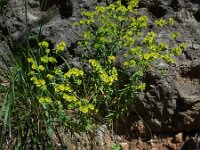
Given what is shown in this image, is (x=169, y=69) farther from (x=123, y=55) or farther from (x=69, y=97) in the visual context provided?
(x=69, y=97)

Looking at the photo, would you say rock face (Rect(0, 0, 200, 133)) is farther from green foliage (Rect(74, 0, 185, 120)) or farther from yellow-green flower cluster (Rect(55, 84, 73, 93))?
Result: yellow-green flower cluster (Rect(55, 84, 73, 93))

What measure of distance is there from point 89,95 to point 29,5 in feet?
4.61

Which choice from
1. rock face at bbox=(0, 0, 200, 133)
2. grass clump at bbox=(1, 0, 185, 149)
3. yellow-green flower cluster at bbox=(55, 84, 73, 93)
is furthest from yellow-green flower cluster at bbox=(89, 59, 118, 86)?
rock face at bbox=(0, 0, 200, 133)

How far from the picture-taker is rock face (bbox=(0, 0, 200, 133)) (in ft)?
10.9

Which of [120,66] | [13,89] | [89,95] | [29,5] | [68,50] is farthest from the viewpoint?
[29,5]

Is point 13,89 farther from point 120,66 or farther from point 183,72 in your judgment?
point 183,72

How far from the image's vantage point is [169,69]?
3.36m

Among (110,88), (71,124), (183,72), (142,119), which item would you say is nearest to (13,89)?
(71,124)

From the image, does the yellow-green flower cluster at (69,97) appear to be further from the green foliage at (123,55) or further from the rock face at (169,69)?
the rock face at (169,69)

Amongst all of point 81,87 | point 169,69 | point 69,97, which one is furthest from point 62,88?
point 169,69

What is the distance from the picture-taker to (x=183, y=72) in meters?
3.39

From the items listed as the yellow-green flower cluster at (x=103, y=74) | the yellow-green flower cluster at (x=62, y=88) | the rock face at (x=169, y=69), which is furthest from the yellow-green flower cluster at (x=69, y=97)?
the rock face at (x=169, y=69)

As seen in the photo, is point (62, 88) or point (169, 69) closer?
point (62, 88)

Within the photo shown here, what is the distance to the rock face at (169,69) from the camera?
3316 millimetres
